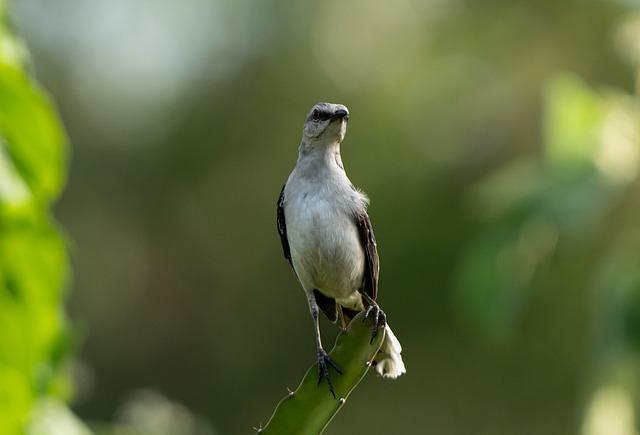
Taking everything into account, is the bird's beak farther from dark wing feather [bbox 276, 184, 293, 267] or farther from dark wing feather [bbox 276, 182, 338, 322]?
dark wing feather [bbox 276, 182, 338, 322]

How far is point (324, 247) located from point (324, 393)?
0.87 metres

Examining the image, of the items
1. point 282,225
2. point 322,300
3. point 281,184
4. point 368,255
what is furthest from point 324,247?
point 281,184

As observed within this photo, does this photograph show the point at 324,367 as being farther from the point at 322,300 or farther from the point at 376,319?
the point at 322,300

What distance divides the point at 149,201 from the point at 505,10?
7.34m

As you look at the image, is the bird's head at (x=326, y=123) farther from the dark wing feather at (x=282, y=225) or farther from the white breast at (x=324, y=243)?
the dark wing feather at (x=282, y=225)

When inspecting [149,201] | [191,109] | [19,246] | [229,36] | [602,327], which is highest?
[19,246]

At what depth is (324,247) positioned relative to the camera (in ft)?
14.8

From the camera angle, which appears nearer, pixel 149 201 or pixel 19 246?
pixel 19 246

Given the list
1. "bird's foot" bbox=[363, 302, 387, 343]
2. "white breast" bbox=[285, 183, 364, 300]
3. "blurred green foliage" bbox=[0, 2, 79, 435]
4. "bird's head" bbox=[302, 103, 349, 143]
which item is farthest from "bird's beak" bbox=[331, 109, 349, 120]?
"blurred green foliage" bbox=[0, 2, 79, 435]

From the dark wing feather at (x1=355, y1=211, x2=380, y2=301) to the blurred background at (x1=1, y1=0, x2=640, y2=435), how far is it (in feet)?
22.3

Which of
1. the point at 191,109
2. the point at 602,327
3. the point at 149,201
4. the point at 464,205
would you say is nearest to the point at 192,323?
the point at 149,201

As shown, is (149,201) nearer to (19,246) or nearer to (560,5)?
(560,5)

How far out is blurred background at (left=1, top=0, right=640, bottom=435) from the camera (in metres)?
16.8

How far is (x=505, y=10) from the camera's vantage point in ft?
62.6
